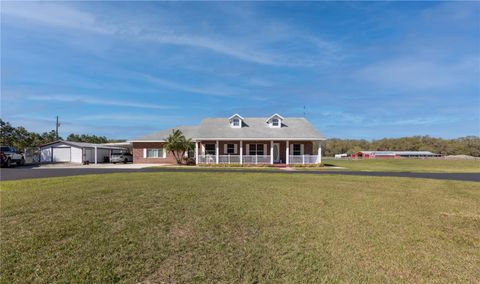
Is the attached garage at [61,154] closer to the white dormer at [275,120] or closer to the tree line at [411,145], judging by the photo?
the white dormer at [275,120]

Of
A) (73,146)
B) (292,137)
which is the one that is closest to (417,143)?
(292,137)

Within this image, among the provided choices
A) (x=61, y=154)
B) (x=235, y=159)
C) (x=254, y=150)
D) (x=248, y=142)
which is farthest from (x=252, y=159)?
(x=61, y=154)

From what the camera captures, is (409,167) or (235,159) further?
(409,167)

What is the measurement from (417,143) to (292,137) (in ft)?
307

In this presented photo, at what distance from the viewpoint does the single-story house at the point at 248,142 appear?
28.5m

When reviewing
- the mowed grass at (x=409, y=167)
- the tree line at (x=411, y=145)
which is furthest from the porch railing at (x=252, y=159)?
the tree line at (x=411, y=145)

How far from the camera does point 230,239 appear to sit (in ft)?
17.1

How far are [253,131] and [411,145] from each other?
9340cm

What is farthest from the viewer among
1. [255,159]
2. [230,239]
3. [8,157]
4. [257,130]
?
[257,130]

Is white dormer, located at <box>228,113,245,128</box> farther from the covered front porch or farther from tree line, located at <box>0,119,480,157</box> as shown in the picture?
tree line, located at <box>0,119,480,157</box>

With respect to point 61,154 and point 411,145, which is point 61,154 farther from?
point 411,145

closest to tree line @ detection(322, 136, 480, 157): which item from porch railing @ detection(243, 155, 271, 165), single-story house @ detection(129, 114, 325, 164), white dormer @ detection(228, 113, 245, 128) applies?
single-story house @ detection(129, 114, 325, 164)

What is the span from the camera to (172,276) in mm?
3840

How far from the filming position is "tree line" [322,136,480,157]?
91500 mm
